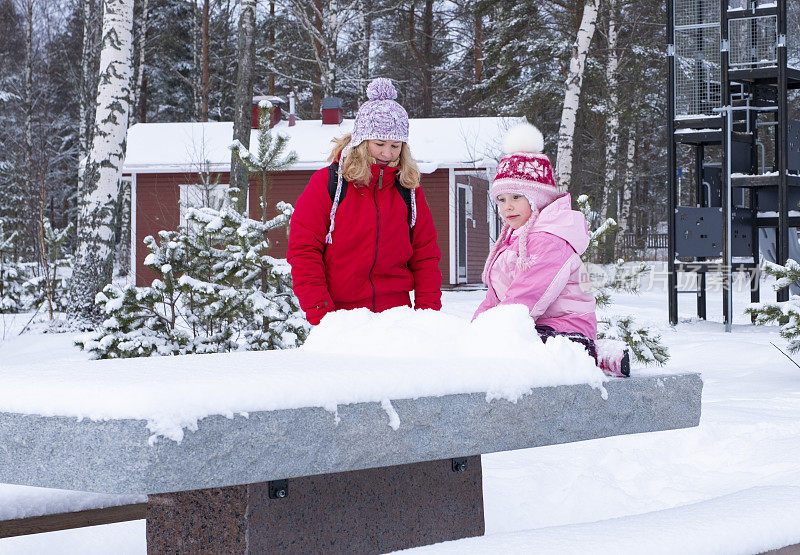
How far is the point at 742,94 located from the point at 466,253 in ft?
34.8

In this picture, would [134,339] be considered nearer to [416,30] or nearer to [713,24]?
[713,24]

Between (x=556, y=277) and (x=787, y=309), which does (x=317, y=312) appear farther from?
(x=787, y=309)

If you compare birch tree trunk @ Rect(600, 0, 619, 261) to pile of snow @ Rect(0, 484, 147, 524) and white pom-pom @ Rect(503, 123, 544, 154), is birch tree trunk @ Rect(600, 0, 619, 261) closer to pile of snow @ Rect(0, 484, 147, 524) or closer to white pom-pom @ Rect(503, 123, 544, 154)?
white pom-pom @ Rect(503, 123, 544, 154)

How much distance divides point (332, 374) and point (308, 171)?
19.8 meters

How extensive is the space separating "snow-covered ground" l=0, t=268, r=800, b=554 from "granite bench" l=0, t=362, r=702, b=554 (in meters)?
0.23

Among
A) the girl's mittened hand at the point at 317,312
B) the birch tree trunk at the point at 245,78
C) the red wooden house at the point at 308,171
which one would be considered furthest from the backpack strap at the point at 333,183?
the red wooden house at the point at 308,171

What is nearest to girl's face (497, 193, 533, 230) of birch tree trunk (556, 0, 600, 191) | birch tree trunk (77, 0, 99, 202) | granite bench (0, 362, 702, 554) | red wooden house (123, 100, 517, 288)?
granite bench (0, 362, 702, 554)

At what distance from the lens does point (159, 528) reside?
2.61 metres

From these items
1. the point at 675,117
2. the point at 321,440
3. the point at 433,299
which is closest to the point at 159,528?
the point at 321,440

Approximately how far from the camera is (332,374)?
1943 mm

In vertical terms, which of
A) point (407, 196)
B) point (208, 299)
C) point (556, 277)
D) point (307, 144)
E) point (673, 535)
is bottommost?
point (673, 535)

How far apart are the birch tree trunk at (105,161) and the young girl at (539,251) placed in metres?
8.45

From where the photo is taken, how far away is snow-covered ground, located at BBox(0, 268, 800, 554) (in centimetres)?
197

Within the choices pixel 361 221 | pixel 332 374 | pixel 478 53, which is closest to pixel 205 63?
pixel 478 53
